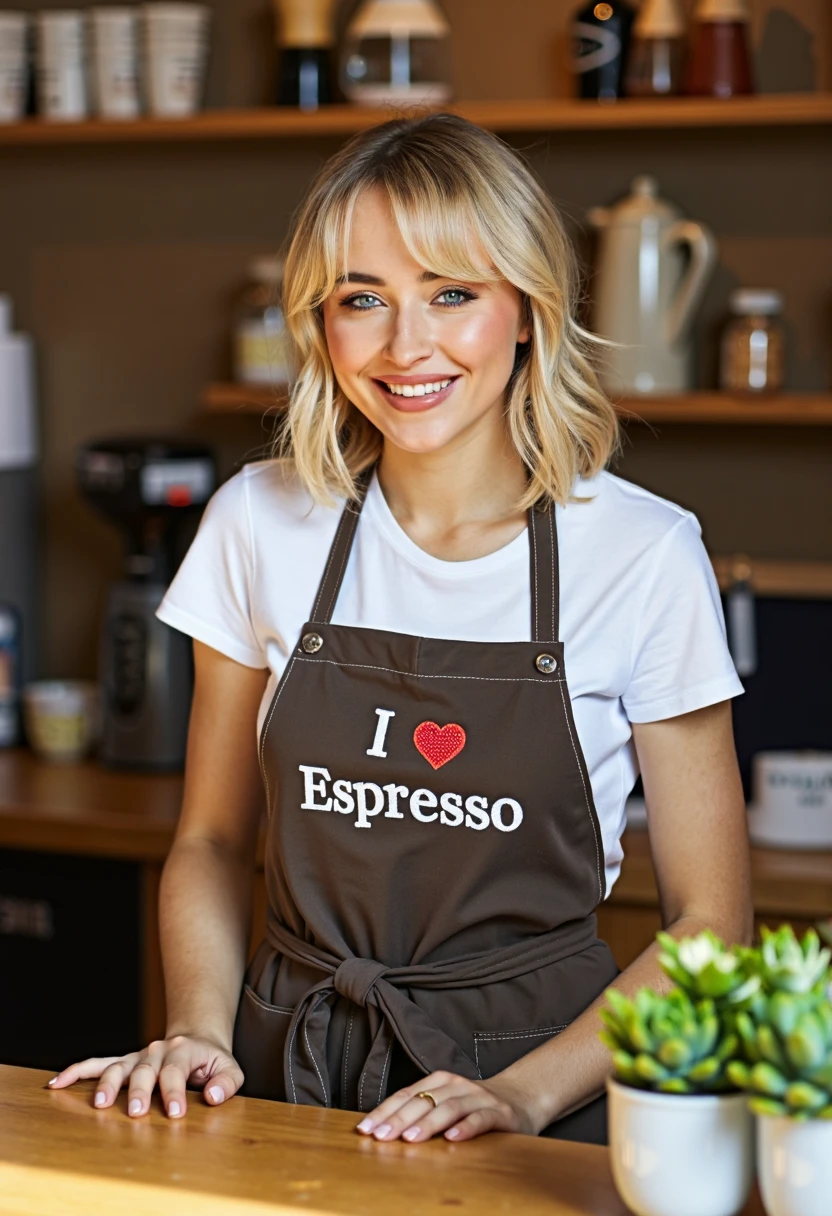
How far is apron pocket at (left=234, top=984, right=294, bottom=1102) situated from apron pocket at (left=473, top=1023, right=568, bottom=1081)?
169 millimetres

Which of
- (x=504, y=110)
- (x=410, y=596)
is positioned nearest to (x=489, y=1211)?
(x=410, y=596)

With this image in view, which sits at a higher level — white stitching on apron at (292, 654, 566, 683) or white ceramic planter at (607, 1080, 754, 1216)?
white stitching on apron at (292, 654, 566, 683)

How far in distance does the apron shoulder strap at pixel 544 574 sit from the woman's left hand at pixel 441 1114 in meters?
0.41

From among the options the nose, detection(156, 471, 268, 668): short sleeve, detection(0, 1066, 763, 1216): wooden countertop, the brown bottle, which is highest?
the brown bottle

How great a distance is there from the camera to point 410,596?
1445mm

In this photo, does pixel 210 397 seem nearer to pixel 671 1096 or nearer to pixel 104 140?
pixel 104 140

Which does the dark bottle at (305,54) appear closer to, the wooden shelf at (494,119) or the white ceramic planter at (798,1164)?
the wooden shelf at (494,119)

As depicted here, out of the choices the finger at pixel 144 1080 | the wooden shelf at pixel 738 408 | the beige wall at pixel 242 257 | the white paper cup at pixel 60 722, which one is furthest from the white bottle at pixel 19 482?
the finger at pixel 144 1080

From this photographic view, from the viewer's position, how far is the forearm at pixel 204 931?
1.42m

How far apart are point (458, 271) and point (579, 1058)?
67 centimetres

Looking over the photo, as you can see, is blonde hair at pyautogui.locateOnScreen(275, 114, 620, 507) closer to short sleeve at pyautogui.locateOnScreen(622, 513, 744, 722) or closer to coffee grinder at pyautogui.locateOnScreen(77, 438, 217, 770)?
short sleeve at pyautogui.locateOnScreen(622, 513, 744, 722)

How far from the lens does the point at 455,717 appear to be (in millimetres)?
1382

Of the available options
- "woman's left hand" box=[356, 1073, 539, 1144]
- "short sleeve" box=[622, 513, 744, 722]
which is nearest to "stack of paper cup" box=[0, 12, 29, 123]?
"short sleeve" box=[622, 513, 744, 722]

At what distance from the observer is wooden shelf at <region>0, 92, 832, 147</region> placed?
247cm
